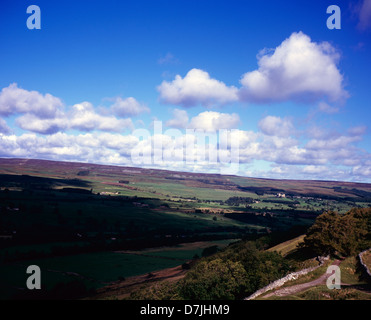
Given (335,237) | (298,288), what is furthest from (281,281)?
(335,237)

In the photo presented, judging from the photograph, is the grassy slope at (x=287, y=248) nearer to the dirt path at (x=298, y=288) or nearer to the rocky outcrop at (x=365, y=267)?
the rocky outcrop at (x=365, y=267)

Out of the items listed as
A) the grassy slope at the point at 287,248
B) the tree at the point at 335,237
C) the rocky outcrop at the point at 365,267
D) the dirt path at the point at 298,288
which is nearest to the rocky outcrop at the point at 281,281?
the dirt path at the point at 298,288

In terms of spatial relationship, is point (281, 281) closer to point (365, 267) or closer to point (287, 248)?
point (365, 267)

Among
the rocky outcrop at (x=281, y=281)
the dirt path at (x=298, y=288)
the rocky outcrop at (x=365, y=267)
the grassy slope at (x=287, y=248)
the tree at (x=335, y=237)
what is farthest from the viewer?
the grassy slope at (x=287, y=248)

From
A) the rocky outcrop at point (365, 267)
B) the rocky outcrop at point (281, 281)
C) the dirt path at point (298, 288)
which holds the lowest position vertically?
the rocky outcrop at point (281, 281)

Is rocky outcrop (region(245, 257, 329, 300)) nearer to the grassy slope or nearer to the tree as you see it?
the tree

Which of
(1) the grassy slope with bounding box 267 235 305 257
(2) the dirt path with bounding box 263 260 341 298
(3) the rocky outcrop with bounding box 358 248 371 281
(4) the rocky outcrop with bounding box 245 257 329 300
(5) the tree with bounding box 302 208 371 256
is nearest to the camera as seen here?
(2) the dirt path with bounding box 263 260 341 298

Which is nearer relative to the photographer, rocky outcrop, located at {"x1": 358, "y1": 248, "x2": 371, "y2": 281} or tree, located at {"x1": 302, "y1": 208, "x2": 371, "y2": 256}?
rocky outcrop, located at {"x1": 358, "y1": 248, "x2": 371, "y2": 281}

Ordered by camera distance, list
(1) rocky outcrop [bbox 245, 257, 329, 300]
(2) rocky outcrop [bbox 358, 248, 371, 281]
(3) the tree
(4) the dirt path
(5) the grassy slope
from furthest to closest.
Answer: (5) the grassy slope < (3) the tree < (1) rocky outcrop [bbox 245, 257, 329, 300] < (2) rocky outcrop [bbox 358, 248, 371, 281] < (4) the dirt path

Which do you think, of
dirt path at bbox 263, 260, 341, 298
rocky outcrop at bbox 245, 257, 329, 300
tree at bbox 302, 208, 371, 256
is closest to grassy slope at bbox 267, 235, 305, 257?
tree at bbox 302, 208, 371, 256
